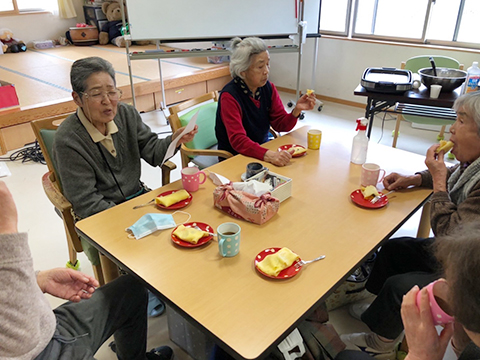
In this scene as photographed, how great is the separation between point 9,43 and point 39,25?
0.76m

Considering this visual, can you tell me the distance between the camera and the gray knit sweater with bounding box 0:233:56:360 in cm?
90

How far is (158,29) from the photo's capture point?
11.4ft

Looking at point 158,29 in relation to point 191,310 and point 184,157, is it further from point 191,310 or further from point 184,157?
point 191,310

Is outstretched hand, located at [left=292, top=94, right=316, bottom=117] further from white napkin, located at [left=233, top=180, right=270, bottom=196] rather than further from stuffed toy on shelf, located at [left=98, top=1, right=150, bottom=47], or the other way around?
stuffed toy on shelf, located at [left=98, top=1, right=150, bottom=47]

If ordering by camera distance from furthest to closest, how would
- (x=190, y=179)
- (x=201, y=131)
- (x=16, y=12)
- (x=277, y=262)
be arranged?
(x=16, y=12), (x=201, y=131), (x=190, y=179), (x=277, y=262)

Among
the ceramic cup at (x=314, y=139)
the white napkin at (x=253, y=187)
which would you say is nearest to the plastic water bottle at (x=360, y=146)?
the ceramic cup at (x=314, y=139)

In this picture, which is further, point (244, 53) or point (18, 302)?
point (244, 53)

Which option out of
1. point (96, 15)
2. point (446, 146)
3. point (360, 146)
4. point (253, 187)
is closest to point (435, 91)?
point (360, 146)

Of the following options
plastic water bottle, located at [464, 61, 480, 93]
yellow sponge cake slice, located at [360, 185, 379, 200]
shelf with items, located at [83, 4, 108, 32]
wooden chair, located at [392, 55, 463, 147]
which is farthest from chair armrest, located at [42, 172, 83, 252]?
shelf with items, located at [83, 4, 108, 32]

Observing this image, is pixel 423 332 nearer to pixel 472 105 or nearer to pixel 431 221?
pixel 431 221

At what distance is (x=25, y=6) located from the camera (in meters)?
7.17

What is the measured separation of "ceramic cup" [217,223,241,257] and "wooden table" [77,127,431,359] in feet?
0.09

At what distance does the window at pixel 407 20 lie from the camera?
4.05 metres

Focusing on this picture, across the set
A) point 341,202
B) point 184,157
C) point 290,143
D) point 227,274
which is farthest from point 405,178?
point 184,157
